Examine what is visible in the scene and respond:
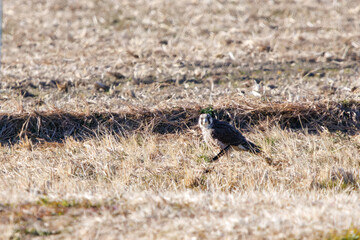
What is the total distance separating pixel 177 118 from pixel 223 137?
1.93 metres

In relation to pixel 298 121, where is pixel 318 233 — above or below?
above

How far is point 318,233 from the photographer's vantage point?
14.4ft

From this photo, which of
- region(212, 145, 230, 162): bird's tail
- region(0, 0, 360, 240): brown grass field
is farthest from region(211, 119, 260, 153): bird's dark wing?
region(0, 0, 360, 240): brown grass field

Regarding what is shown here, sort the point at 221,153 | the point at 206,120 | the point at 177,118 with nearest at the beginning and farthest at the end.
→ the point at 206,120 → the point at 221,153 → the point at 177,118

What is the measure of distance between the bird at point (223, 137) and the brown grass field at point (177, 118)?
0.24 meters

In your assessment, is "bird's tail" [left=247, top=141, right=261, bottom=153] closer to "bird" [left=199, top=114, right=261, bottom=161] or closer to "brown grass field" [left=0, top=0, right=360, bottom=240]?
"bird" [left=199, top=114, right=261, bottom=161]

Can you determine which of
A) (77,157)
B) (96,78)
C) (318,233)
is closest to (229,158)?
(77,157)

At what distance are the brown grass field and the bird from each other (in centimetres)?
24

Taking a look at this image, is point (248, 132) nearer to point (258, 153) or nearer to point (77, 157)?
point (258, 153)

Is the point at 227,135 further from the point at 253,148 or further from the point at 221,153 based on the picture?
the point at 253,148

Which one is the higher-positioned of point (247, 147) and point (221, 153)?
point (247, 147)

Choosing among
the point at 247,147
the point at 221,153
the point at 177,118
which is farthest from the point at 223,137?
the point at 177,118

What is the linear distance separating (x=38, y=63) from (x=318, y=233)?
890cm

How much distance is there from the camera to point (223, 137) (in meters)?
6.82
